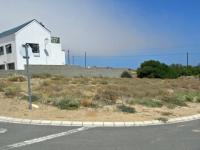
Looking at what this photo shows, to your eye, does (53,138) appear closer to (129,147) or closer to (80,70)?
(129,147)

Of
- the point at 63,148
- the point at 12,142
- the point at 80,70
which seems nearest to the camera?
the point at 63,148

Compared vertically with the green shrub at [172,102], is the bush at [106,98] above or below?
above

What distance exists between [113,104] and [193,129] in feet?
19.2

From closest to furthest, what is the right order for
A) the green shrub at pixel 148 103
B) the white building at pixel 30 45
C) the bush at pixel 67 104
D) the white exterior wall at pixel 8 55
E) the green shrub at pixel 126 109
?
the green shrub at pixel 126 109 → the bush at pixel 67 104 → the green shrub at pixel 148 103 → the white building at pixel 30 45 → the white exterior wall at pixel 8 55

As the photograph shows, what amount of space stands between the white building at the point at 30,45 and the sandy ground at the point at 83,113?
118 feet

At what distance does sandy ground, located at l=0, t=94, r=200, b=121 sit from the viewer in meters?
13.0

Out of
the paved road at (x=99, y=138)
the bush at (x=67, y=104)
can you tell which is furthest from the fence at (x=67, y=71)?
the paved road at (x=99, y=138)

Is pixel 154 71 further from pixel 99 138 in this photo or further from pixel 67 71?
pixel 99 138

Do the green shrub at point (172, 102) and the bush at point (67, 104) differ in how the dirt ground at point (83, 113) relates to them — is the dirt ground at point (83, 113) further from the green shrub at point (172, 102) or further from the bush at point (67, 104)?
the green shrub at point (172, 102)

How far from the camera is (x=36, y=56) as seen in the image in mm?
53031

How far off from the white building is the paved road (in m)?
40.6

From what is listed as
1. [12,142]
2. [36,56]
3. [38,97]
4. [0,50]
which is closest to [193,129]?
[12,142]

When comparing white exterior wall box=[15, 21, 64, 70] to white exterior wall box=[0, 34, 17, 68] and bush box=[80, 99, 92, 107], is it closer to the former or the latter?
white exterior wall box=[0, 34, 17, 68]

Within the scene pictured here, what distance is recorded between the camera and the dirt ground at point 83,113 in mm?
12953
